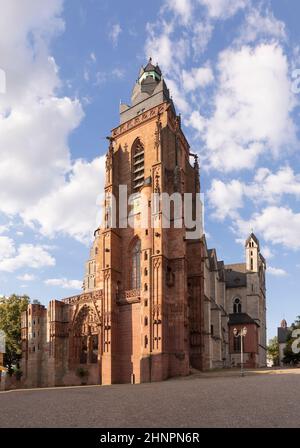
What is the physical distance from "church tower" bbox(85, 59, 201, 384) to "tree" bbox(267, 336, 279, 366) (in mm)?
73938

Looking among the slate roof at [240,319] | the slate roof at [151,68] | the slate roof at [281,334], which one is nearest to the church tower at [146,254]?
the slate roof at [151,68]

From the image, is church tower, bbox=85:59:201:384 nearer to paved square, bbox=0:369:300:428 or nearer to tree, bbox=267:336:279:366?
paved square, bbox=0:369:300:428

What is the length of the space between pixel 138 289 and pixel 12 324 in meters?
22.9

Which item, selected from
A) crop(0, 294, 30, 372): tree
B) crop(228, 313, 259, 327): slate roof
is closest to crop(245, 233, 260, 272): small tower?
crop(228, 313, 259, 327): slate roof

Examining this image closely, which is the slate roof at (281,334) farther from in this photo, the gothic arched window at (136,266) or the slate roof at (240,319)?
the gothic arched window at (136,266)

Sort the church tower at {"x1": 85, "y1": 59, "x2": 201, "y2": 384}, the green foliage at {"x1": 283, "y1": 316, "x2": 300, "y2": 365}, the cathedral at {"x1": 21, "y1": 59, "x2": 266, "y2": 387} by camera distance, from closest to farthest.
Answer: the church tower at {"x1": 85, "y1": 59, "x2": 201, "y2": 384}
the cathedral at {"x1": 21, "y1": 59, "x2": 266, "y2": 387}
the green foliage at {"x1": 283, "y1": 316, "x2": 300, "y2": 365}

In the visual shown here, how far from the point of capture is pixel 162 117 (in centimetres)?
4872

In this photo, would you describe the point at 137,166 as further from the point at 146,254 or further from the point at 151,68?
the point at 151,68

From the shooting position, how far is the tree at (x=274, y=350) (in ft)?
366

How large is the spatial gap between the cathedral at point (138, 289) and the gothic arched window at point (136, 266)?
0.10 meters

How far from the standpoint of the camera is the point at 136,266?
150 feet

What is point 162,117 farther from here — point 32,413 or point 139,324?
point 32,413

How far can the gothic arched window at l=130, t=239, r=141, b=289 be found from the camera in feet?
148
